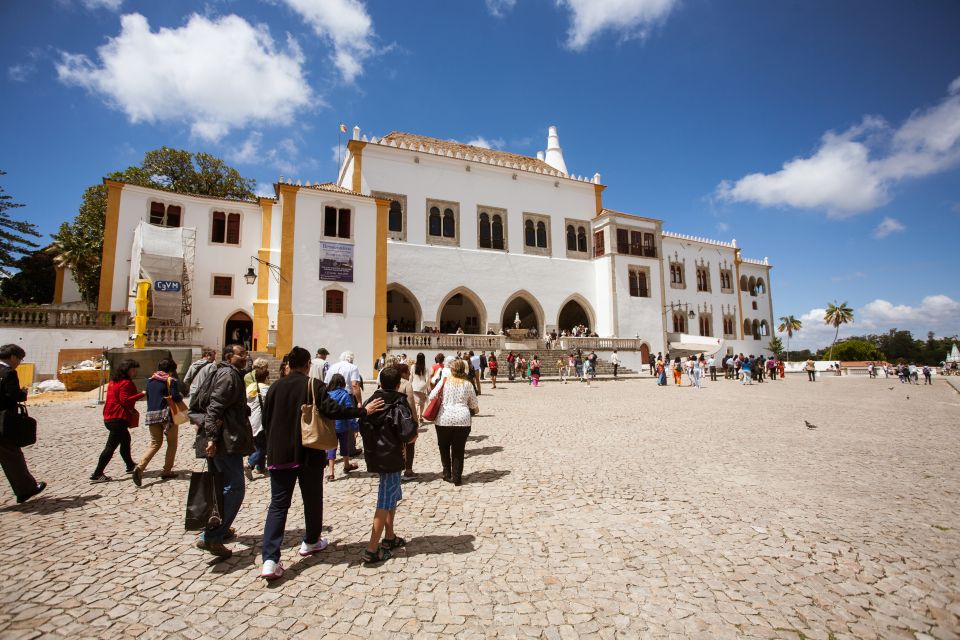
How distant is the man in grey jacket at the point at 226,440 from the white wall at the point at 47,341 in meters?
17.2

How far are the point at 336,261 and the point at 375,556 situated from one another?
19589mm

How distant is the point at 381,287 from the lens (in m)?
22.1

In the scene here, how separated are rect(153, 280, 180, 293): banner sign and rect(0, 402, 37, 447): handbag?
17.8 m

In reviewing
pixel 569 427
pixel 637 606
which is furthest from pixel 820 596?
pixel 569 427

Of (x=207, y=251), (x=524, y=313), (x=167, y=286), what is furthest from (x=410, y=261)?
(x=167, y=286)

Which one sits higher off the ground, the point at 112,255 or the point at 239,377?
the point at 112,255

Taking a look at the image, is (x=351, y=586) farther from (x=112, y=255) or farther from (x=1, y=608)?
(x=112, y=255)

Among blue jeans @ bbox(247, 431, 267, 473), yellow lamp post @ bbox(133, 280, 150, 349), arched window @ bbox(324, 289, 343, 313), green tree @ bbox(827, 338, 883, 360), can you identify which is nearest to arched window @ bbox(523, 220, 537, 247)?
arched window @ bbox(324, 289, 343, 313)

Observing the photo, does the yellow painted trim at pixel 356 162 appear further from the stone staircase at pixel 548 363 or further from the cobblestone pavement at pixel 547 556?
the cobblestone pavement at pixel 547 556

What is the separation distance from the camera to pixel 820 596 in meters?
2.78

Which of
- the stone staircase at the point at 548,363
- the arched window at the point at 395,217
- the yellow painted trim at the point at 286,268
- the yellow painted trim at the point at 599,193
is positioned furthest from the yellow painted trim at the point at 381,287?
the yellow painted trim at the point at 599,193

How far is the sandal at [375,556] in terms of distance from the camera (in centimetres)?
332

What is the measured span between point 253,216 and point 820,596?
25069 millimetres

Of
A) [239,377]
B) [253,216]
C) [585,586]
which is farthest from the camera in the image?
[253,216]
